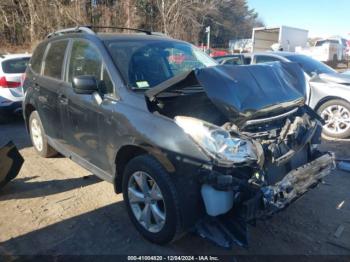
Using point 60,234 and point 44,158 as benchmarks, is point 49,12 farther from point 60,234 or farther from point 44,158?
point 60,234

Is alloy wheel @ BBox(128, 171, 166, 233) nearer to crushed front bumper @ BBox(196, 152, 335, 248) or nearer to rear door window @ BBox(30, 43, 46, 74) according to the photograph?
Answer: crushed front bumper @ BBox(196, 152, 335, 248)

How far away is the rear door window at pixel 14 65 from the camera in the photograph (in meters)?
7.82

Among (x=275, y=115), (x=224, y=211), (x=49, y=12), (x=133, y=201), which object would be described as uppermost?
(x=49, y=12)

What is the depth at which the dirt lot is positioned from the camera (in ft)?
10.7

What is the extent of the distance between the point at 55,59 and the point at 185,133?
9.21 ft

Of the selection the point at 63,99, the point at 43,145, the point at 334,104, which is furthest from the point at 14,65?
the point at 334,104

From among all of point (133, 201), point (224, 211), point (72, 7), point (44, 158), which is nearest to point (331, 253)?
point (224, 211)

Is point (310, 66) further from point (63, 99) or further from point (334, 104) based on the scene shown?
point (63, 99)

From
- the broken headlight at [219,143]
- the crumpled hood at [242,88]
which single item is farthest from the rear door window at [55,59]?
the broken headlight at [219,143]

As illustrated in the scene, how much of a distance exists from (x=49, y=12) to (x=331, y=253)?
71.8 ft

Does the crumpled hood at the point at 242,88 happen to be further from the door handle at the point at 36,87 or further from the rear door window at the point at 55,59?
the door handle at the point at 36,87

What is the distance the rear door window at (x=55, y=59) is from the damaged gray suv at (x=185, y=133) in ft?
0.36

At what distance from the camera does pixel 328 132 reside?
7023 millimetres

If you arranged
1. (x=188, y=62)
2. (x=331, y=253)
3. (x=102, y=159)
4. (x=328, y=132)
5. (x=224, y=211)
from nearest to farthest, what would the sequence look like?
1. (x=224, y=211)
2. (x=331, y=253)
3. (x=102, y=159)
4. (x=188, y=62)
5. (x=328, y=132)
